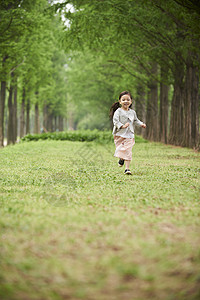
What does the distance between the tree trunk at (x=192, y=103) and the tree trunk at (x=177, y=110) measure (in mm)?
976

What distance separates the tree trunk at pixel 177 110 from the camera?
17.1m

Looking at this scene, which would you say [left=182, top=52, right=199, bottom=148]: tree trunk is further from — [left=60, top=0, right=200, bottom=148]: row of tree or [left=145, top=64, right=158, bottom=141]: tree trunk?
[left=145, top=64, right=158, bottom=141]: tree trunk

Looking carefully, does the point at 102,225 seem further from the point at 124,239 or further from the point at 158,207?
the point at 158,207

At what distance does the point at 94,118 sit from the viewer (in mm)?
50562

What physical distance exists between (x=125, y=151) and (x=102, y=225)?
4421mm

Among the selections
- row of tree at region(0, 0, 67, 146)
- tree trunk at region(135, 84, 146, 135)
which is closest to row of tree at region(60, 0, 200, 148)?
row of tree at region(0, 0, 67, 146)

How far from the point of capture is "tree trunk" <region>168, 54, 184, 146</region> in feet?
56.0

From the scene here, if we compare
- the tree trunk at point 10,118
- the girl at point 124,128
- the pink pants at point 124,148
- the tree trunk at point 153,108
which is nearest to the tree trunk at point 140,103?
the tree trunk at point 153,108

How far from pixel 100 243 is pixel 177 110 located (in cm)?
1594

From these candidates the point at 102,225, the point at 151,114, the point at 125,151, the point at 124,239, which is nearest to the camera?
the point at 124,239

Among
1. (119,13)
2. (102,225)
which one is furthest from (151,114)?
(102,225)

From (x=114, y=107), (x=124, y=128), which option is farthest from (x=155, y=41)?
(x=124, y=128)

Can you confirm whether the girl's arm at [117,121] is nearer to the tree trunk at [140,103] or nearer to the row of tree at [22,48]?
the row of tree at [22,48]

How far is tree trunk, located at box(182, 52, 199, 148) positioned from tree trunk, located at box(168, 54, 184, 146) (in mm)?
976
